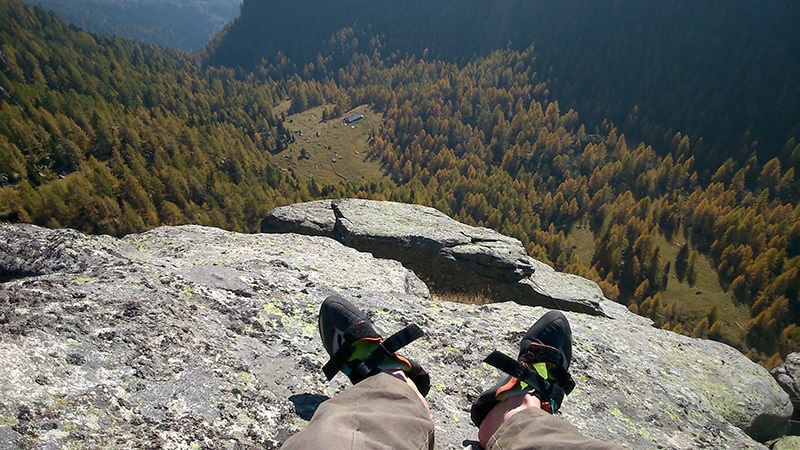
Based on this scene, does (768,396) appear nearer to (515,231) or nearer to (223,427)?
(223,427)

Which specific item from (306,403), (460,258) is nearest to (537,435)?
(306,403)

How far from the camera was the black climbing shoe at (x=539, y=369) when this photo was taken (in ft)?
19.0

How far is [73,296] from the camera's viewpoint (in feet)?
19.0

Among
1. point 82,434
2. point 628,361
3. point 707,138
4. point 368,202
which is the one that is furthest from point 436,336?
point 707,138

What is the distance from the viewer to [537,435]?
4.75 m

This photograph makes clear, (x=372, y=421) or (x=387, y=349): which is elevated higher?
(x=372, y=421)

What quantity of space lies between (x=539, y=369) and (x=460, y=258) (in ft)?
39.1

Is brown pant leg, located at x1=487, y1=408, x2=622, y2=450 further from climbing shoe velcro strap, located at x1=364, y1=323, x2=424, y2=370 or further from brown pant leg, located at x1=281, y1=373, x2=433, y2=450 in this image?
climbing shoe velcro strap, located at x1=364, y1=323, x2=424, y2=370

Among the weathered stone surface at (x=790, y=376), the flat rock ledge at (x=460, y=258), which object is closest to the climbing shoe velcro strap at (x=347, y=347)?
the flat rock ledge at (x=460, y=258)

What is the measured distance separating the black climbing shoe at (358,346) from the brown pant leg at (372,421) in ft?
1.10

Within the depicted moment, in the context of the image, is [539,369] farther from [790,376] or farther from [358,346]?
[790,376]

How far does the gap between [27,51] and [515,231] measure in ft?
736

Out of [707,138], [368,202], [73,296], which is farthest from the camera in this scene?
[707,138]

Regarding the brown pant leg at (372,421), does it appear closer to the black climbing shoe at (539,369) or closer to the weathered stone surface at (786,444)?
the black climbing shoe at (539,369)
